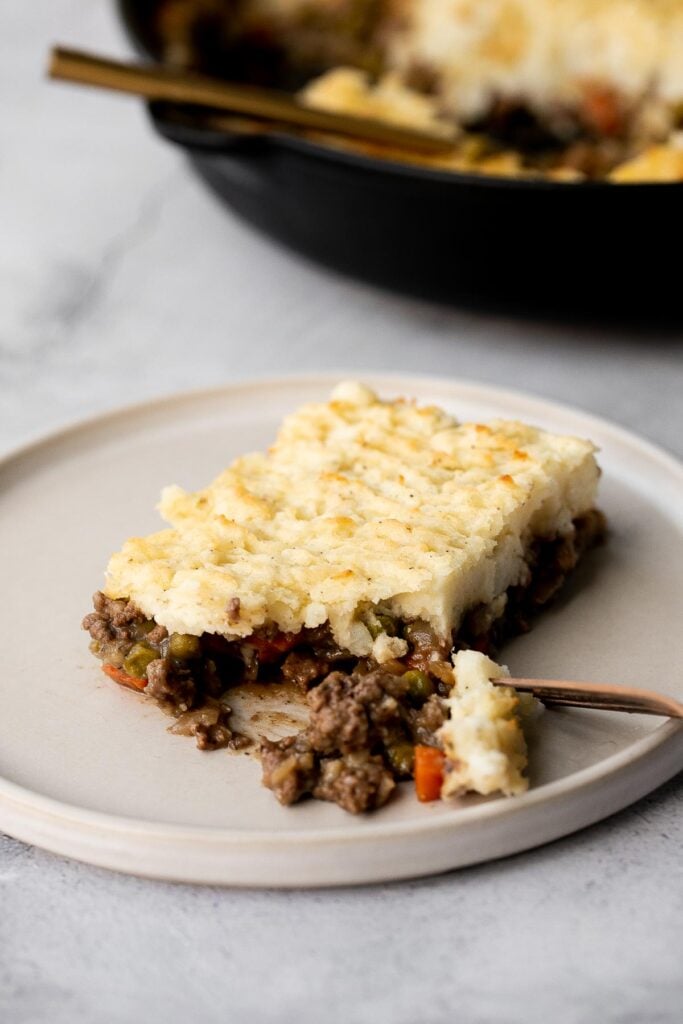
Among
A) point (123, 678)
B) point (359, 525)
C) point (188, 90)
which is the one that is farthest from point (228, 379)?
point (123, 678)

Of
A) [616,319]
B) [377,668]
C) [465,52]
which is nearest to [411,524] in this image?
[377,668]

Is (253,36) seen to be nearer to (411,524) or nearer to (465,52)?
(465,52)

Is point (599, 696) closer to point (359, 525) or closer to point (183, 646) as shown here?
point (359, 525)

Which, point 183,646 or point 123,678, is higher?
point 183,646

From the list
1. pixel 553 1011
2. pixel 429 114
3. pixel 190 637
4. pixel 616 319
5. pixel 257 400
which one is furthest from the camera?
pixel 429 114

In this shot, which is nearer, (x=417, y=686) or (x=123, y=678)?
(x=417, y=686)

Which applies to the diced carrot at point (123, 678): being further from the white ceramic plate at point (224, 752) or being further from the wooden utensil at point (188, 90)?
the wooden utensil at point (188, 90)

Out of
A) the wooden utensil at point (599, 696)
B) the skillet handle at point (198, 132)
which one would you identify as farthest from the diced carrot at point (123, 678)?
the skillet handle at point (198, 132)

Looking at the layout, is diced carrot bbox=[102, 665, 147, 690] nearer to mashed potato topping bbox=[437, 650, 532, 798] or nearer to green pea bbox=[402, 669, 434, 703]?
green pea bbox=[402, 669, 434, 703]
